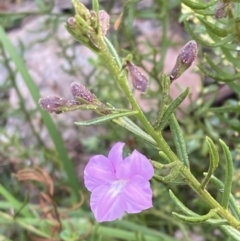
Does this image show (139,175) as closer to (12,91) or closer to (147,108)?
(147,108)

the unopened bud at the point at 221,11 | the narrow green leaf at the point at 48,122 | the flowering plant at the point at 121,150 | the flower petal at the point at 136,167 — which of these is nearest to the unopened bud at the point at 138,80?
the flowering plant at the point at 121,150

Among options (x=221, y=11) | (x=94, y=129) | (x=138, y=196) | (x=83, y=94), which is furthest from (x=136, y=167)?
(x=94, y=129)

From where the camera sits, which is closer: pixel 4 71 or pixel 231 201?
pixel 231 201

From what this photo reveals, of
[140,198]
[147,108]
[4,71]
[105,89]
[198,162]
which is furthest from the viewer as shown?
[4,71]

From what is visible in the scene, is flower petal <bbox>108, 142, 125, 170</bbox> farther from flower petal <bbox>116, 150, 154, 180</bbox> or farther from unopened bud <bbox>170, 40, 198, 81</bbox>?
unopened bud <bbox>170, 40, 198, 81</bbox>

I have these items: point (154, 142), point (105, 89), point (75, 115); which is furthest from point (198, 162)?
point (154, 142)

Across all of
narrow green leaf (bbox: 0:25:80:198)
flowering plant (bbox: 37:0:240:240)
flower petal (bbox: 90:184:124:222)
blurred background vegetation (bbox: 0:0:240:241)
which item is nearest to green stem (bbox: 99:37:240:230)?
flowering plant (bbox: 37:0:240:240)

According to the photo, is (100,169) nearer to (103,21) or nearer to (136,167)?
(136,167)
